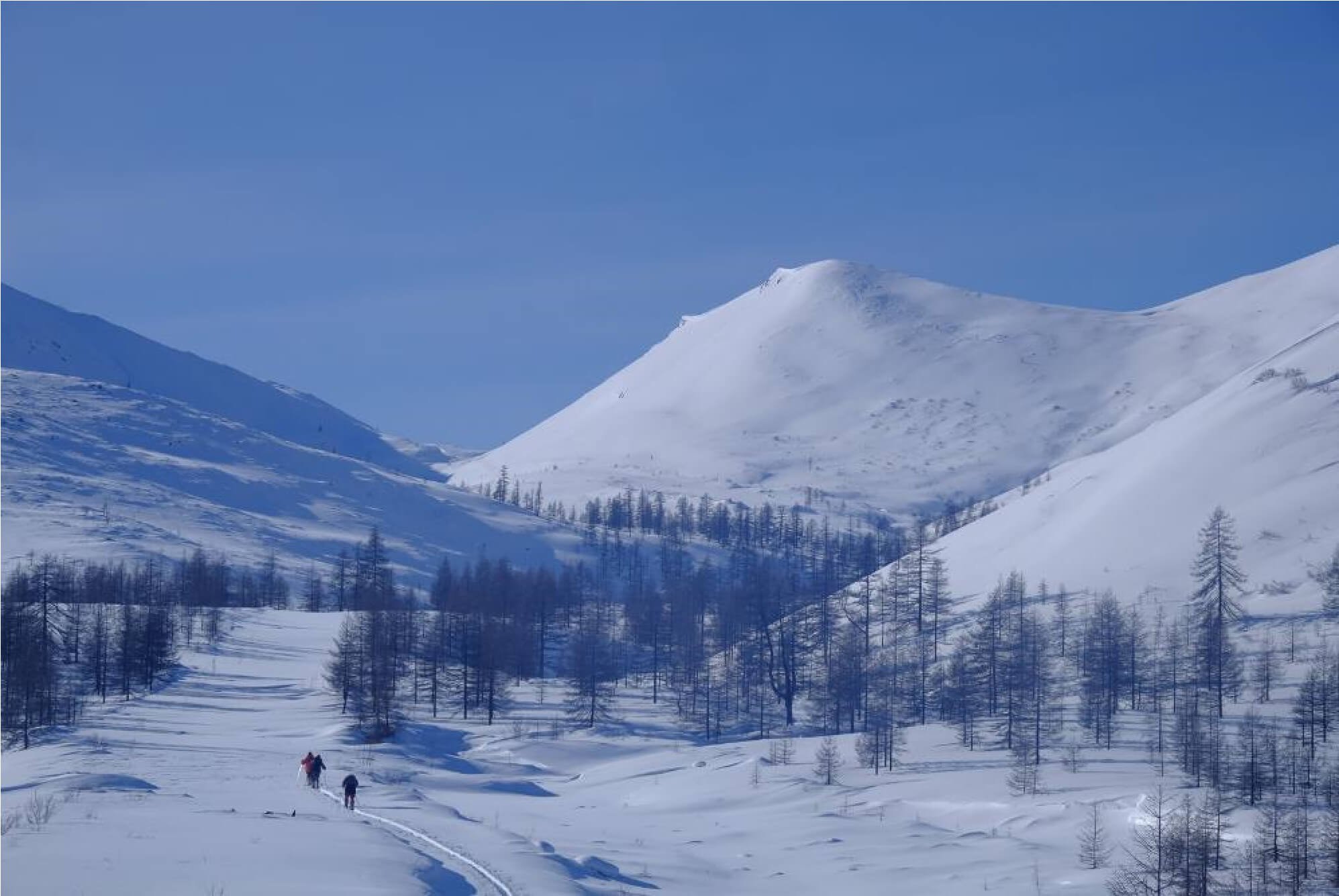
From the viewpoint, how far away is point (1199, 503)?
97.3 m

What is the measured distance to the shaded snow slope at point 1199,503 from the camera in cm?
8712

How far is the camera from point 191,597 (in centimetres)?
12381

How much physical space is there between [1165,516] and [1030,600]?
531 inches

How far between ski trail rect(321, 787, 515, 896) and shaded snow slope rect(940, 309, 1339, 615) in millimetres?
57698

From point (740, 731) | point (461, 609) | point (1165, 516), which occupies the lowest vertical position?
point (740, 731)

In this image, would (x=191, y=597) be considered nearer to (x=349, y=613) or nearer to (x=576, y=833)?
(x=349, y=613)

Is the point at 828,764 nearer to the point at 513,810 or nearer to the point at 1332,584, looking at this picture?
the point at 513,810

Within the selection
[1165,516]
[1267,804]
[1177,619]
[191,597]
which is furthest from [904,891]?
[191,597]

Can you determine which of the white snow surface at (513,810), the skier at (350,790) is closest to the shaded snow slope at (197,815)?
the white snow surface at (513,810)

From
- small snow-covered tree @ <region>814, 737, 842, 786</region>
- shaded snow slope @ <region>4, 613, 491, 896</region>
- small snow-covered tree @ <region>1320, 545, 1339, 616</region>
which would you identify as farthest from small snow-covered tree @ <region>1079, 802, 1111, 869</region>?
small snow-covered tree @ <region>1320, 545, 1339, 616</region>

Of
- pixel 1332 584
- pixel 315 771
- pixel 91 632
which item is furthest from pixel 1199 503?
pixel 91 632

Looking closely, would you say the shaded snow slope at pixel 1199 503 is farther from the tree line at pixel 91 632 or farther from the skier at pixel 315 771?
the tree line at pixel 91 632

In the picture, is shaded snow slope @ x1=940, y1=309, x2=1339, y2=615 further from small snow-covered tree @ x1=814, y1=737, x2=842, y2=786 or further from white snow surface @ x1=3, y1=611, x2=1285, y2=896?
small snow-covered tree @ x1=814, y1=737, x2=842, y2=786

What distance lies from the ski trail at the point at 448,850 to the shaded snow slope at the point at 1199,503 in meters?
57.7
